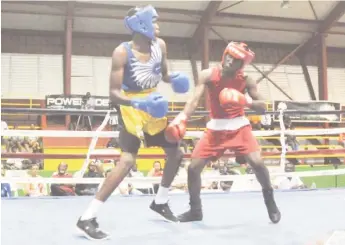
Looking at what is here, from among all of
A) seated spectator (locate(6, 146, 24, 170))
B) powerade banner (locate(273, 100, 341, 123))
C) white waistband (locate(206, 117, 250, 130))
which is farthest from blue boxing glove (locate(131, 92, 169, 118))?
powerade banner (locate(273, 100, 341, 123))

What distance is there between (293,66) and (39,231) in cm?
1257

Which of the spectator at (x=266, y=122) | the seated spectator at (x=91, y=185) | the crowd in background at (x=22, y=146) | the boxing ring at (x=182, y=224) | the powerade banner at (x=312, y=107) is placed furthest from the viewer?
the powerade banner at (x=312, y=107)

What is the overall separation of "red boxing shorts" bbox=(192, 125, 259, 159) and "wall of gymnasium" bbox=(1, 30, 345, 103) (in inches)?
371

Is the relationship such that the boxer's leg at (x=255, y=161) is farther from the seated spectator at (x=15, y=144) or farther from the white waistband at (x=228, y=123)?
the seated spectator at (x=15, y=144)

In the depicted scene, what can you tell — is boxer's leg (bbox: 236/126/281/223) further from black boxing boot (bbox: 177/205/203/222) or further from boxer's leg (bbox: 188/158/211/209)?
black boxing boot (bbox: 177/205/203/222)

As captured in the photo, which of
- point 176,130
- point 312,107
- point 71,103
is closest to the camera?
point 176,130

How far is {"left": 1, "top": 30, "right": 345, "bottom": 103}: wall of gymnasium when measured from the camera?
11.8 m

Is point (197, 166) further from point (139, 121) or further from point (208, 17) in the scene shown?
point (208, 17)

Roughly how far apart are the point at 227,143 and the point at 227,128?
0.09 m

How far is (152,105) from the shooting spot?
7.56ft

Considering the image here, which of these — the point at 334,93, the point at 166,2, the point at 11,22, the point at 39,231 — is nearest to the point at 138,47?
the point at 39,231

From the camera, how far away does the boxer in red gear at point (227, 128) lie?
264 cm

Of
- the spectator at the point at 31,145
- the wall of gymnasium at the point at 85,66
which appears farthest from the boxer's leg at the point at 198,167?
the wall of gymnasium at the point at 85,66

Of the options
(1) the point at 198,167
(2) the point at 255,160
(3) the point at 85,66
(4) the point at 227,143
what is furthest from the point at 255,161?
(3) the point at 85,66
